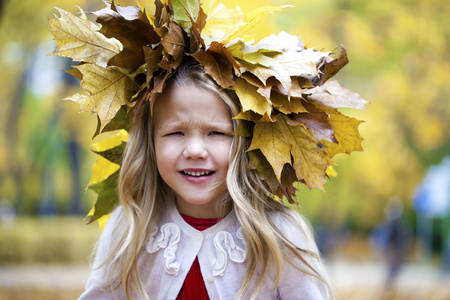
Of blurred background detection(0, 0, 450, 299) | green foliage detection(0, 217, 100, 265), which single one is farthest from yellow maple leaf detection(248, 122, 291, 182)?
green foliage detection(0, 217, 100, 265)

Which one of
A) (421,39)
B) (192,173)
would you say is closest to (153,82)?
(192,173)

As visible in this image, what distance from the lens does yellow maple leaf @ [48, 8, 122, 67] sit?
186 cm

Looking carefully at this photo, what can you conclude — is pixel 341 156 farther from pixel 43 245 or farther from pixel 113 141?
pixel 113 141

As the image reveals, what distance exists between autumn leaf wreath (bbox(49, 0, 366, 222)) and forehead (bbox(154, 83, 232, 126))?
85 mm

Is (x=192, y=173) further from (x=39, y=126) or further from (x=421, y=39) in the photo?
(x=39, y=126)

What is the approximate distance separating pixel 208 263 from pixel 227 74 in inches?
30.4

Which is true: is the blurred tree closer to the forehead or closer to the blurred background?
the blurred background

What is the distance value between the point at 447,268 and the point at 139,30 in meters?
10.8

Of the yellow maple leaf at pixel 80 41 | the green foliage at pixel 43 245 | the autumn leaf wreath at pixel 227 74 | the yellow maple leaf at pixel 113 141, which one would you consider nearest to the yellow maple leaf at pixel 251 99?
the autumn leaf wreath at pixel 227 74

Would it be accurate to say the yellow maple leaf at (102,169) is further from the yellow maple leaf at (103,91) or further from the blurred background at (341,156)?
the blurred background at (341,156)

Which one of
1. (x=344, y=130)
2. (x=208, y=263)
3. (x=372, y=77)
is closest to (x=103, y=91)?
(x=208, y=263)

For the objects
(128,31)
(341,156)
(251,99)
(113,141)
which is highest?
(128,31)

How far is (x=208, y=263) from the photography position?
7.00 ft

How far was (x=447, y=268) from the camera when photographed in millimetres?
11078
